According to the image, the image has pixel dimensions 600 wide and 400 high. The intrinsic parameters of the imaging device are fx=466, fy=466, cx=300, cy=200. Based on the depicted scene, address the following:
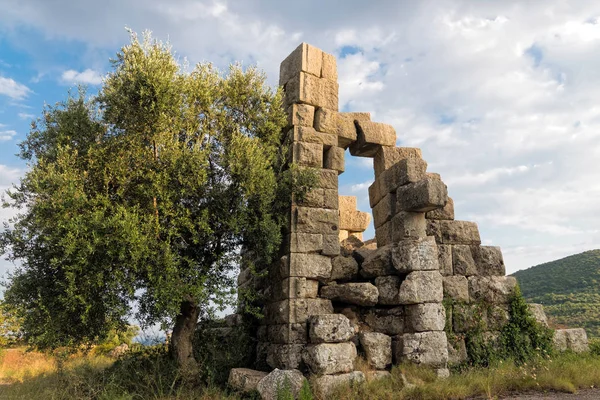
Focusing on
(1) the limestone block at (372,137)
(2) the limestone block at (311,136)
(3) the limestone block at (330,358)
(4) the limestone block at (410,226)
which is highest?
(1) the limestone block at (372,137)

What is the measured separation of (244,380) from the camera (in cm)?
870

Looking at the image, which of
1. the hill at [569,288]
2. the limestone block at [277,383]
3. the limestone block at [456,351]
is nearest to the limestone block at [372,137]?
the limestone block at [456,351]

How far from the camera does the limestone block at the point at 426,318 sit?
9570mm

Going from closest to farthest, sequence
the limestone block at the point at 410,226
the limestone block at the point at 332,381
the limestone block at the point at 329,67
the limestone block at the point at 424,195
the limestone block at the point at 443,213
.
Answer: the limestone block at the point at 332,381, the limestone block at the point at 424,195, the limestone block at the point at 410,226, the limestone block at the point at 443,213, the limestone block at the point at 329,67

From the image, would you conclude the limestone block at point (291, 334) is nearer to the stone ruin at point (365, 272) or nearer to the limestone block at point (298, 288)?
the stone ruin at point (365, 272)

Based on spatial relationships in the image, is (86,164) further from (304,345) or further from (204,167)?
(304,345)

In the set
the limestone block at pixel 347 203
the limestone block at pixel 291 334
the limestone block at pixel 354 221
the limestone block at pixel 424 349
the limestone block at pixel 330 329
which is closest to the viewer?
the limestone block at pixel 330 329

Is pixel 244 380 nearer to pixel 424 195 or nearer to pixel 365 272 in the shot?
pixel 365 272

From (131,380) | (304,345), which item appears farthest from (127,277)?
(304,345)

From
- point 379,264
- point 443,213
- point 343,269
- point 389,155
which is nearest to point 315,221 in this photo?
point 343,269

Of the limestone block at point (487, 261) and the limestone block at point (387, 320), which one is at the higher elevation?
the limestone block at point (487, 261)

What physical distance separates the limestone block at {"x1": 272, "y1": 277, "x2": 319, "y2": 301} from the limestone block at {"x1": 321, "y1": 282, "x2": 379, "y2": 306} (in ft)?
0.99

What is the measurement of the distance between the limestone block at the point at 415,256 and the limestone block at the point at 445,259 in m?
1.11

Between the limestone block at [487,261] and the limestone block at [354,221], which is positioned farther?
the limestone block at [354,221]
